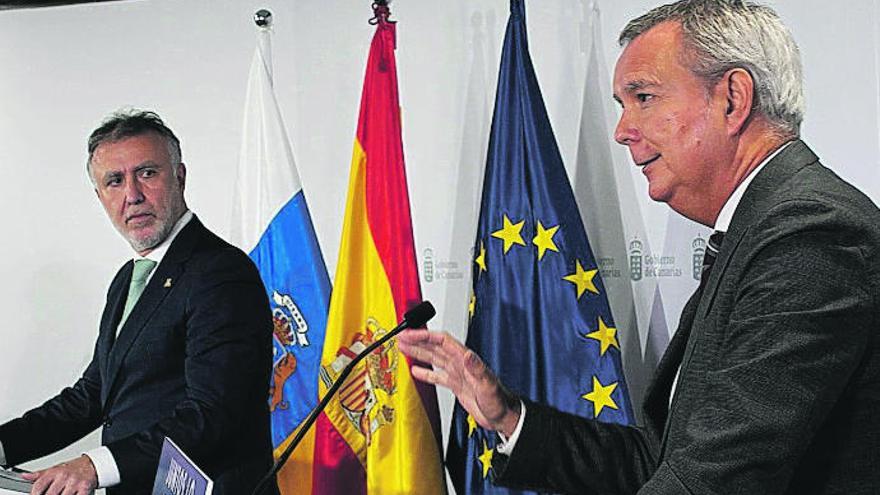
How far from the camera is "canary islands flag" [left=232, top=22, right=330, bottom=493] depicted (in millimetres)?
3547

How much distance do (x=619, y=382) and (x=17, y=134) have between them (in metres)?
2.39

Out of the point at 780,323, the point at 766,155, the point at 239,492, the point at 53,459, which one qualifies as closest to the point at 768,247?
the point at 780,323

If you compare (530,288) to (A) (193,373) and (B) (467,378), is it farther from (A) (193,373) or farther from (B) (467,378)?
(B) (467,378)

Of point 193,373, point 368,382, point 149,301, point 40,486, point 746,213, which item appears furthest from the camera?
point 368,382

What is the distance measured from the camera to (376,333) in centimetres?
342

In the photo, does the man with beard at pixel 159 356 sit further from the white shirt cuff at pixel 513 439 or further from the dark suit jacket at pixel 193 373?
the white shirt cuff at pixel 513 439

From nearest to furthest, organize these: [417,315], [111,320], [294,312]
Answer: [417,315]
[111,320]
[294,312]

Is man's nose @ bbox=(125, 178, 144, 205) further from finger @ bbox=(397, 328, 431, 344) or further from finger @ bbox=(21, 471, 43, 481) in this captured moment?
finger @ bbox=(397, 328, 431, 344)

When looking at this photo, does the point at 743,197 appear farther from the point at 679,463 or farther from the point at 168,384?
the point at 168,384

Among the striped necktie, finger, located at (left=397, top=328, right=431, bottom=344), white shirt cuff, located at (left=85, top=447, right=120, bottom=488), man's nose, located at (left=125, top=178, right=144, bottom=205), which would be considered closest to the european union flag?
man's nose, located at (left=125, top=178, right=144, bottom=205)

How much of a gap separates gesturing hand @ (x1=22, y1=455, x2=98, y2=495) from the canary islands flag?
1.00 meters

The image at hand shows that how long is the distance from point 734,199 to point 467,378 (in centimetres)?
58

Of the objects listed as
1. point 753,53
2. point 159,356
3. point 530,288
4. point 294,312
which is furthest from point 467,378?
point 294,312

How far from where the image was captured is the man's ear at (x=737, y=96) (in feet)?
4.98
